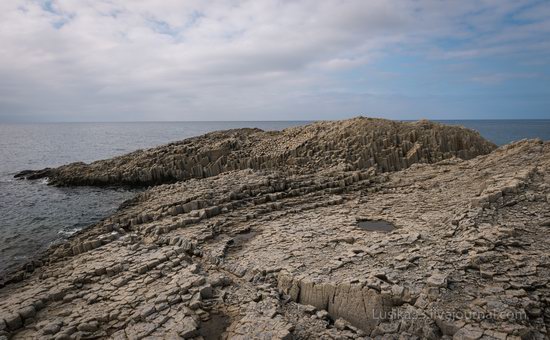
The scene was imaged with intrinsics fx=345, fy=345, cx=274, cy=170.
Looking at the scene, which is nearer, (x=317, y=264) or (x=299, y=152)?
(x=317, y=264)

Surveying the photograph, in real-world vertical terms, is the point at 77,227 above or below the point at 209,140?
below

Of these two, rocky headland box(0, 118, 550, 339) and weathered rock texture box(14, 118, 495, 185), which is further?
weathered rock texture box(14, 118, 495, 185)

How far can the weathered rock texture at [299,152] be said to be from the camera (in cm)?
2908

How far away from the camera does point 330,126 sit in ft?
115

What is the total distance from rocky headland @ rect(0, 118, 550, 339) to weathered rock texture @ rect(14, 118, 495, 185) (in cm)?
564

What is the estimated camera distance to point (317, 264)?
11453 mm

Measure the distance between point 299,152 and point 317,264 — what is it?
20.8 m

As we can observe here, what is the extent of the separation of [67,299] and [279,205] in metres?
10.8

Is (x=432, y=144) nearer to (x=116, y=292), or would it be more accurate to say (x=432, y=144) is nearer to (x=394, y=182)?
(x=394, y=182)

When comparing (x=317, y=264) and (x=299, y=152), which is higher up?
(x=299, y=152)

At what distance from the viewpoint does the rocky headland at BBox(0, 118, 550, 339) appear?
8656mm

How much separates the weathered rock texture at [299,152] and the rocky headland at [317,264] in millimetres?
5638

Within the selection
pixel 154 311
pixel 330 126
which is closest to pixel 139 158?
pixel 330 126

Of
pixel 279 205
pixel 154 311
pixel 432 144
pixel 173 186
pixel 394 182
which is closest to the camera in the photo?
pixel 154 311
